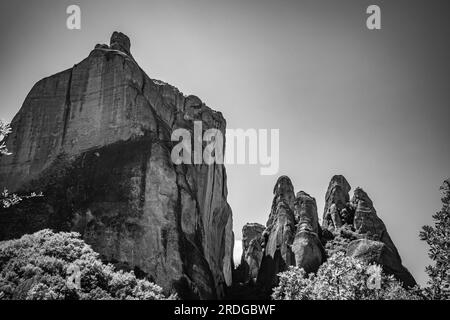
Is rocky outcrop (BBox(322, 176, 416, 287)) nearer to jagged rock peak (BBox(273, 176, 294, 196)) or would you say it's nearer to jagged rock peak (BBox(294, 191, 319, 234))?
jagged rock peak (BBox(294, 191, 319, 234))

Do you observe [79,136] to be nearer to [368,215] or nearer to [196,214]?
[196,214]

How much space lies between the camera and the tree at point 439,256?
25844 millimetres

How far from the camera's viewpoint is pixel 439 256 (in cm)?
2647

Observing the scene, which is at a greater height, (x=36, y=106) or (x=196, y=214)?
(x=36, y=106)

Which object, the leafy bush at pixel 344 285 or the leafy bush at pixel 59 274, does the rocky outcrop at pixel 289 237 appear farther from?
the leafy bush at pixel 344 285

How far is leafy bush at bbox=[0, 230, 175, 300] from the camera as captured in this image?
31406 millimetres

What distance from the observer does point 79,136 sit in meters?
56.4

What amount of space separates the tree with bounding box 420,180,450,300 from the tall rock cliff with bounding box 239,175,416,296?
1186 inches

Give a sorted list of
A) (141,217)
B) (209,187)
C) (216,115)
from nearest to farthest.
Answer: (141,217)
(209,187)
(216,115)

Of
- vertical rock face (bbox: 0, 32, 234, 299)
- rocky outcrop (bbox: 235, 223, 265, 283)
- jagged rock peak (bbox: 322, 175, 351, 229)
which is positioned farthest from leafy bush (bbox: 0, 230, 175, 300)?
jagged rock peak (bbox: 322, 175, 351, 229)

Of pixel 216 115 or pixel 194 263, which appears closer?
pixel 194 263

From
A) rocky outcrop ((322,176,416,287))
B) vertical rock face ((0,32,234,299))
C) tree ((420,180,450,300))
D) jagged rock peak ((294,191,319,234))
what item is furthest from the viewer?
jagged rock peak ((294,191,319,234))
